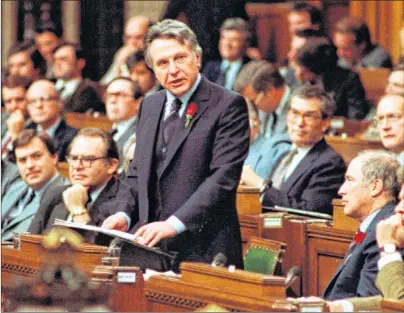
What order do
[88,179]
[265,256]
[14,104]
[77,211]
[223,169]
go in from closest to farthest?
[223,169], [265,256], [77,211], [88,179], [14,104]

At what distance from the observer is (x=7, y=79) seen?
9.48 meters

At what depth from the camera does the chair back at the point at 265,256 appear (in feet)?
16.8

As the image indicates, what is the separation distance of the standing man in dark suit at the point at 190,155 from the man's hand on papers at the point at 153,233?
54mm

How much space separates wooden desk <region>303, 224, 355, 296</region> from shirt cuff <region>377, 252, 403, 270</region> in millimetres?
1266

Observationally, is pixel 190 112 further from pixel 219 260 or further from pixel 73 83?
pixel 73 83

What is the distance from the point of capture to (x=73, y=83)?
10.5 metres

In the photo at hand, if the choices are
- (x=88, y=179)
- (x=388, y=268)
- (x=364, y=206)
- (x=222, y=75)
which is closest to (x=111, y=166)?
(x=88, y=179)

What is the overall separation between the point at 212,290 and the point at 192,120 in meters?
0.92

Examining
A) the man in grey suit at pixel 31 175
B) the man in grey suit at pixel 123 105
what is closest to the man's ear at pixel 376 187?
the man in grey suit at pixel 31 175

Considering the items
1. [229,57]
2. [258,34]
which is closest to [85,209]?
[229,57]

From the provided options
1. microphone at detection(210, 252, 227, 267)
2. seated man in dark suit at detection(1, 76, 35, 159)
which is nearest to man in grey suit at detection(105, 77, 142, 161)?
seated man in dark suit at detection(1, 76, 35, 159)

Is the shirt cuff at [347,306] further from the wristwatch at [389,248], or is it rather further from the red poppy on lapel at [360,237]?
the red poppy on lapel at [360,237]

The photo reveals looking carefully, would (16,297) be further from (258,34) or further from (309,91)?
(258,34)

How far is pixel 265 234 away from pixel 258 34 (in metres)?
6.85
